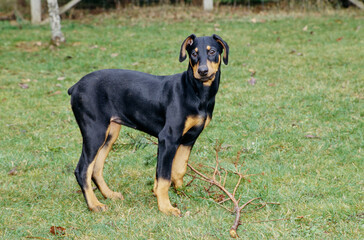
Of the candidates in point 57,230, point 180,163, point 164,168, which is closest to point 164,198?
point 164,168

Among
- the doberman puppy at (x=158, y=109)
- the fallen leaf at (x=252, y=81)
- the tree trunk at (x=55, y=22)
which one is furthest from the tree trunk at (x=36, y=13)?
the doberman puppy at (x=158, y=109)

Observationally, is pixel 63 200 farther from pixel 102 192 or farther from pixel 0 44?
pixel 0 44

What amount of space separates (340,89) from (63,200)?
5.28 metres

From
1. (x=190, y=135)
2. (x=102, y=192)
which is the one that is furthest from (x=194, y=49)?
(x=102, y=192)

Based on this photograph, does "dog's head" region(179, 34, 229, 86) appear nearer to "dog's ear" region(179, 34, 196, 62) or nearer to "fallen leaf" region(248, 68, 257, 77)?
"dog's ear" region(179, 34, 196, 62)

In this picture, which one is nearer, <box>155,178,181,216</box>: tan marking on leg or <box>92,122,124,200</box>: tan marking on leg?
<box>155,178,181,216</box>: tan marking on leg

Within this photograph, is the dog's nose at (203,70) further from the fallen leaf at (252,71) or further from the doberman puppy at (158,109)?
the fallen leaf at (252,71)

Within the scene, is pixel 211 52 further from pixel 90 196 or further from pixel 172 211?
pixel 90 196

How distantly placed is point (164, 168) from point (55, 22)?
8.20 meters

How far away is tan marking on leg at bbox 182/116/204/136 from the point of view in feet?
14.0

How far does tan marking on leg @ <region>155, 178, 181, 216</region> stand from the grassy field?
11cm

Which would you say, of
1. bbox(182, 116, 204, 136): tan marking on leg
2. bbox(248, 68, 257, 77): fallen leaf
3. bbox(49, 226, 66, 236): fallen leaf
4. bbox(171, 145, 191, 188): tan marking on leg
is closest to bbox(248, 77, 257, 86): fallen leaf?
bbox(248, 68, 257, 77): fallen leaf

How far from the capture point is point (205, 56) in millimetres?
4156

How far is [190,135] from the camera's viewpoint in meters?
4.44
